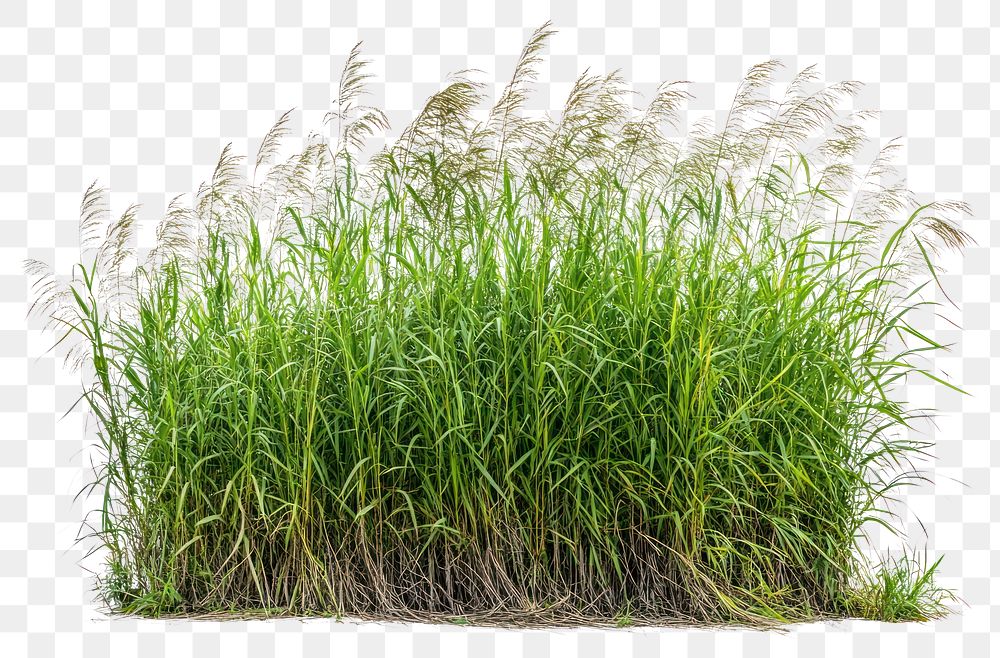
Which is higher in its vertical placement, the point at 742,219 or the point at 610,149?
the point at 610,149

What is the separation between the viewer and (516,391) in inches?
197

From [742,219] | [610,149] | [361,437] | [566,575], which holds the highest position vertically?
[610,149]

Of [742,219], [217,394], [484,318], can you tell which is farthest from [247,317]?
[742,219]

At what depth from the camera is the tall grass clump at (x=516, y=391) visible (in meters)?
4.91

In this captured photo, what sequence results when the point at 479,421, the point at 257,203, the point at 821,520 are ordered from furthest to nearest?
the point at 257,203, the point at 821,520, the point at 479,421

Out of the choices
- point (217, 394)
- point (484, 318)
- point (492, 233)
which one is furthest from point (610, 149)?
point (217, 394)

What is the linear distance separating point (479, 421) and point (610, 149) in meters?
1.68

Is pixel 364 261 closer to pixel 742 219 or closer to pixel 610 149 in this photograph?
pixel 610 149

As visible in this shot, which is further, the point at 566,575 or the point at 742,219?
the point at 742,219

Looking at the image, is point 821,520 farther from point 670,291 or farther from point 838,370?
point 670,291

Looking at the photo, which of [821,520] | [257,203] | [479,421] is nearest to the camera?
[479,421]

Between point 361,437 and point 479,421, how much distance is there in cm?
63

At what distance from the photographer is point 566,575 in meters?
4.98

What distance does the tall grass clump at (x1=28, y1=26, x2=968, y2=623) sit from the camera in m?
4.91
